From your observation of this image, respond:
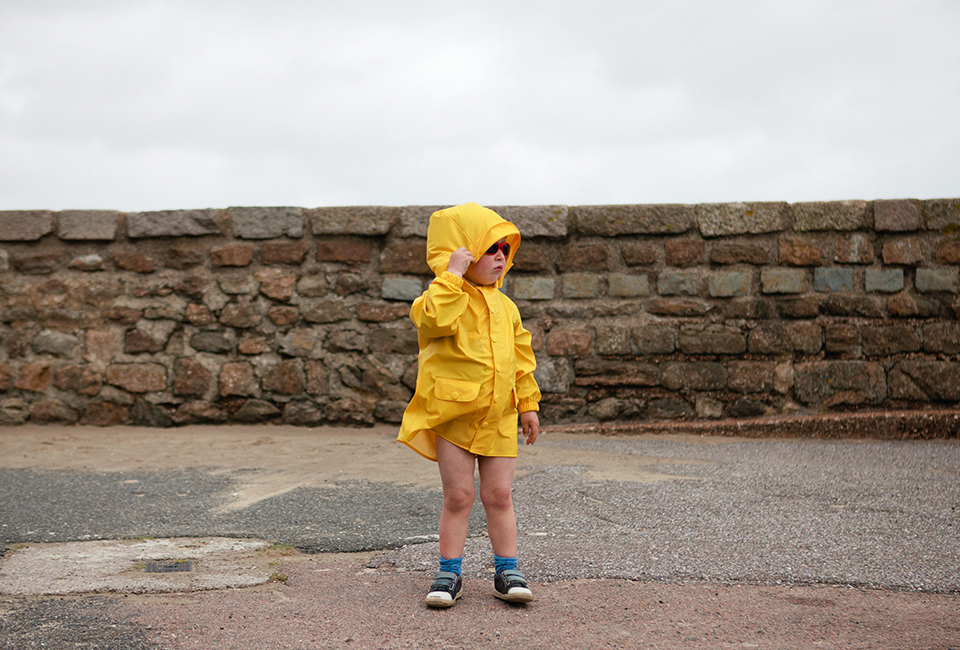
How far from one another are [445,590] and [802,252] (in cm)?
475

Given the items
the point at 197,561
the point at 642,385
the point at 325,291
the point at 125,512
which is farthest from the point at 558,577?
the point at 325,291

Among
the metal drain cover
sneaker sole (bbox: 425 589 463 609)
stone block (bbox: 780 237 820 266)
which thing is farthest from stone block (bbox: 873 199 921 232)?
the metal drain cover

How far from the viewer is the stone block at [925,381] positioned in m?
6.14

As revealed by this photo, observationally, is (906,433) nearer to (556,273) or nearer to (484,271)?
(556,273)

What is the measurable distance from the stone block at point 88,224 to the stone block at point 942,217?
6.29 metres

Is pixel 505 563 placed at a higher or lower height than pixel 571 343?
lower

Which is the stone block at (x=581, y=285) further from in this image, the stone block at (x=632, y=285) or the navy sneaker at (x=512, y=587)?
the navy sneaker at (x=512, y=587)

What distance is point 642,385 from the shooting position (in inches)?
249

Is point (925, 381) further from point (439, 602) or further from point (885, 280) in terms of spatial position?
point (439, 602)

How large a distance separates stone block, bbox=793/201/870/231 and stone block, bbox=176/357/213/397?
4.72 metres

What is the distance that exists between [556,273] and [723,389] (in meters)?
1.56

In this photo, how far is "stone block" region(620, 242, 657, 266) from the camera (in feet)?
20.8

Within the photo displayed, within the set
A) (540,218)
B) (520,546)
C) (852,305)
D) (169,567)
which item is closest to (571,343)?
(540,218)

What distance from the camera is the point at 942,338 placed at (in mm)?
6203
